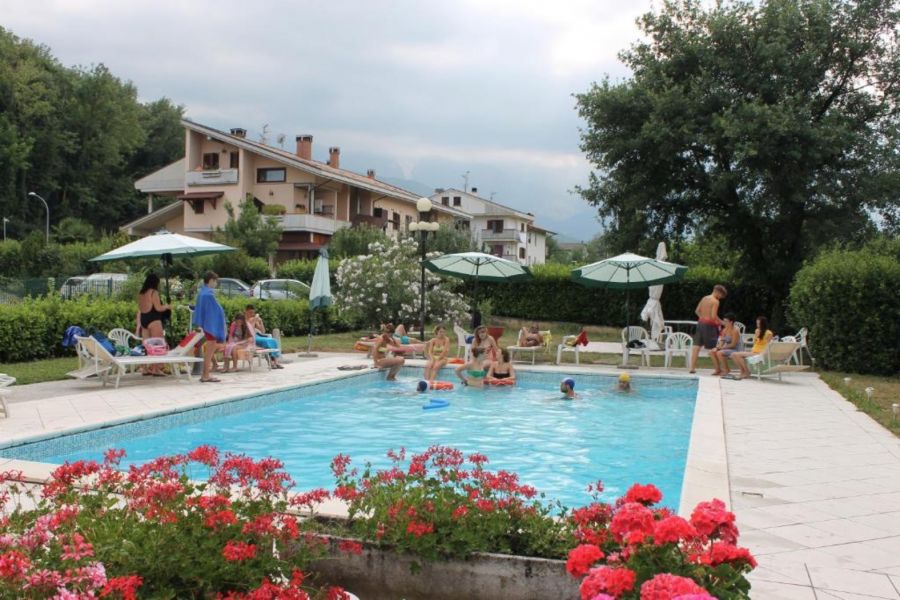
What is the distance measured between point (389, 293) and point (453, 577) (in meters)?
18.5

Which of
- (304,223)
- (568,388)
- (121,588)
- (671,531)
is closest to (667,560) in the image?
(671,531)

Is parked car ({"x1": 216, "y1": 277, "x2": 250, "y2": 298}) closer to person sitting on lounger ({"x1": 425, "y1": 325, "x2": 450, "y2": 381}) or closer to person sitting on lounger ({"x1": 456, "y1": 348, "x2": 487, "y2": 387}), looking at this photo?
person sitting on lounger ({"x1": 425, "y1": 325, "x2": 450, "y2": 381})

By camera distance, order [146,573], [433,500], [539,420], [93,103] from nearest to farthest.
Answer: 1. [146,573]
2. [433,500]
3. [539,420]
4. [93,103]

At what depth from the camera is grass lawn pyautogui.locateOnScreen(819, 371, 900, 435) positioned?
9195 millimetres

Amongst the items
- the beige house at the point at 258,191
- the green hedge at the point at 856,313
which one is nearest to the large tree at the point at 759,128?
the green hedge at the point at 856,313

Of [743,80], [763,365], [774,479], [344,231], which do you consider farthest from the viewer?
[344,231]

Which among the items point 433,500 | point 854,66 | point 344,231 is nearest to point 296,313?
point 344,231

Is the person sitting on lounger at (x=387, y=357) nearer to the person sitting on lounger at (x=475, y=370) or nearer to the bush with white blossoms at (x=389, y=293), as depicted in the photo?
the person sitting on lounger at (x=475, y=370)

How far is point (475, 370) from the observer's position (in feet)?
44.5

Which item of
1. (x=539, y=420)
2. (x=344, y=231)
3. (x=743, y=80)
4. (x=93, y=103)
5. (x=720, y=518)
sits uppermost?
(x=93, y=103)

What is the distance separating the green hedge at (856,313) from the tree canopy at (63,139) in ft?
156

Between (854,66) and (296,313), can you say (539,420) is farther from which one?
(854,66)

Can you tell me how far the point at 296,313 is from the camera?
21078 millimetres

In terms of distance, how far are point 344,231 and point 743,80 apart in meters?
19.2
